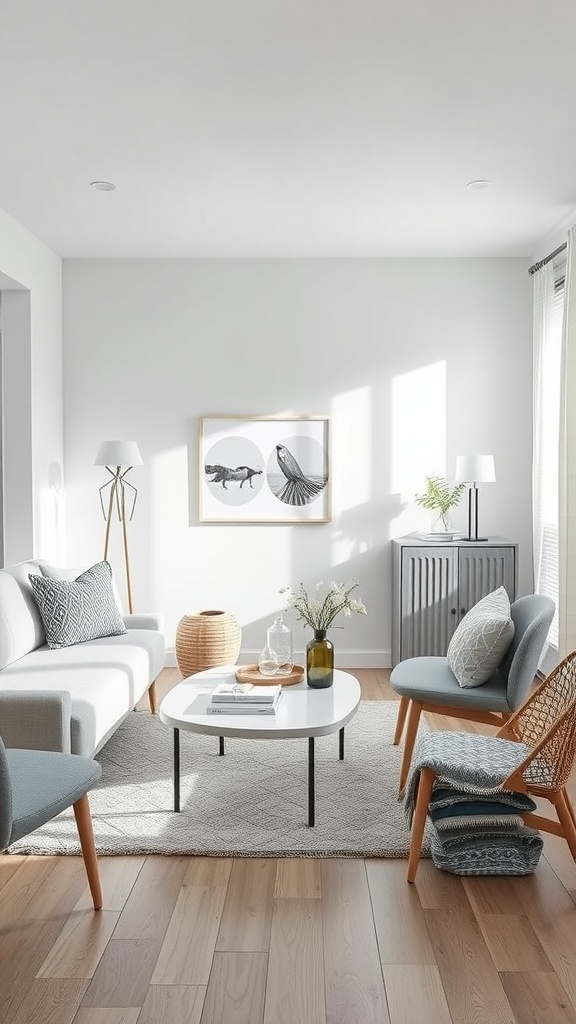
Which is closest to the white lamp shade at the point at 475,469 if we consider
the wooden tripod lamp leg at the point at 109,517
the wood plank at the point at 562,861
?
the wooden tripod lamp leg at the point at 109,517

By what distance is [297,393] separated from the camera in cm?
576

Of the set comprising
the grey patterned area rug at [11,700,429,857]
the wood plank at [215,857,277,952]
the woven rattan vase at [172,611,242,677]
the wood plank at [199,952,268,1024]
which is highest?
the woven rattan vase at [172,611,242,677]

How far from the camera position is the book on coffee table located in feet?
10.9

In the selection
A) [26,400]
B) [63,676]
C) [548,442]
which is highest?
[26,400]

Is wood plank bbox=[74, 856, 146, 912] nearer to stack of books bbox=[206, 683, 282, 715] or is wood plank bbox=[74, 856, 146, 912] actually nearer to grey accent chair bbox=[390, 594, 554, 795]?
stack of books bbox=[206, 683, 282, 715]

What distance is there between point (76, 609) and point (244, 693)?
47.7 inches

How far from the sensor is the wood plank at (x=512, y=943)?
232cm

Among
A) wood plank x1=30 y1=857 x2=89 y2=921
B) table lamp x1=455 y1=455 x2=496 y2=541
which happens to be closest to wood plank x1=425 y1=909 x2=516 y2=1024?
wood plank x1=30 y1=857 x2=89 y2=921

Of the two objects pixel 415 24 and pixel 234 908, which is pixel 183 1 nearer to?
pixel 415 24

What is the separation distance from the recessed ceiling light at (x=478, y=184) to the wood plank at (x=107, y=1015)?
3.73 meters

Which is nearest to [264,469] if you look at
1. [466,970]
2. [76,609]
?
[76,609]

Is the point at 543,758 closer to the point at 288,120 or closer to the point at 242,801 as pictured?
the point at 242,801

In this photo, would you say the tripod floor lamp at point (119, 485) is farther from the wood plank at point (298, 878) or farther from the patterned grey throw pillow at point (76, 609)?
the wood plank at point (298, 878)

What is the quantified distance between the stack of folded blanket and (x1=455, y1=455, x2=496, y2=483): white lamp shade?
267cm
